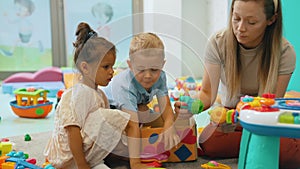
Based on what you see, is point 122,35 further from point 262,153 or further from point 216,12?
point 216,12

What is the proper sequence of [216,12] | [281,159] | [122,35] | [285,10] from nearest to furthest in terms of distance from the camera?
[122,35] < [281,159] < [285,10] < [216,12]

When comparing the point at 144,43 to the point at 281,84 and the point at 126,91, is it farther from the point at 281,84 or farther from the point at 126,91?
the point at 281,84

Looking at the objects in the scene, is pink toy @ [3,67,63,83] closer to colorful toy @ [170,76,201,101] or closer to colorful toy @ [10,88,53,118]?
colorful toy @ [10,88,53,118]

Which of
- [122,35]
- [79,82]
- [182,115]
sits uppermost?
[122,35]

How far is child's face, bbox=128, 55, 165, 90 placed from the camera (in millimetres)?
818

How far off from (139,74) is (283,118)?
39 cm

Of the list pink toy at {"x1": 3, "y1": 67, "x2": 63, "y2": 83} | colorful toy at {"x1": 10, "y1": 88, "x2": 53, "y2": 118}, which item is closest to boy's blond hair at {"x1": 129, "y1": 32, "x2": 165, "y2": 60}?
colorful toy at {"x1": 10, "y1": 88, "x2": 53, "y2": 118}

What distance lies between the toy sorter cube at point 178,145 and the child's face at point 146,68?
0.13m

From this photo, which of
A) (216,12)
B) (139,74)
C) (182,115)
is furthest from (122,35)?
(216,12)

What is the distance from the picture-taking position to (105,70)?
0.80 meters

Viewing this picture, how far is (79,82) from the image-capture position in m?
0.80

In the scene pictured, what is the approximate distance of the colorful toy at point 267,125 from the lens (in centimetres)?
55

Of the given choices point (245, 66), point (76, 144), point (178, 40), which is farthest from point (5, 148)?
point (245, 66)

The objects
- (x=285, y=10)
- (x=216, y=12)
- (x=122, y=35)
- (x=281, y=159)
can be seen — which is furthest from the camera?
(x=216, y=12)
